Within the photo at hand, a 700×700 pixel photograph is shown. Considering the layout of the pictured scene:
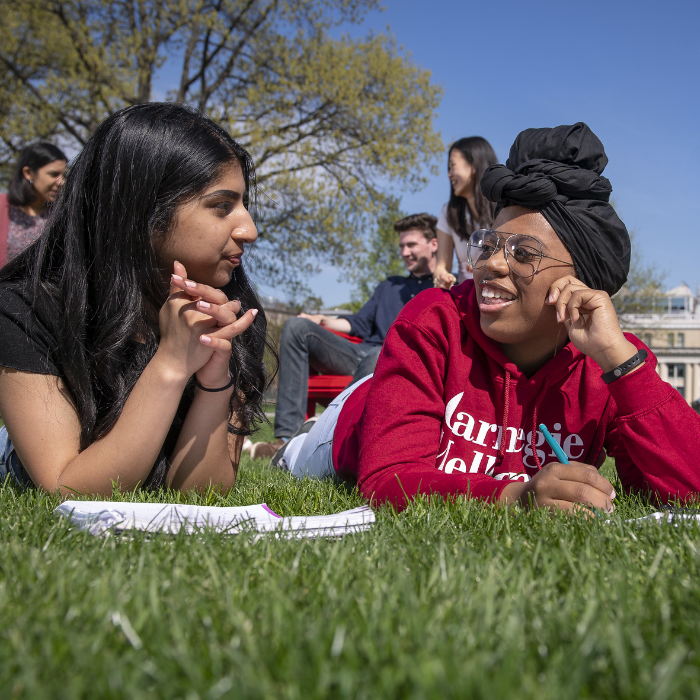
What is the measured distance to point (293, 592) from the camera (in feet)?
4.36

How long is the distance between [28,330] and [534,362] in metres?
1.98

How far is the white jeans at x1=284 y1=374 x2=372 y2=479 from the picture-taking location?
3.54m

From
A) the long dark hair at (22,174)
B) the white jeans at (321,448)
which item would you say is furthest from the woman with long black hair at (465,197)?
the long dark hair at (22,174)

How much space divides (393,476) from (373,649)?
1.38 m

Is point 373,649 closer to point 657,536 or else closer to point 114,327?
point 657,536

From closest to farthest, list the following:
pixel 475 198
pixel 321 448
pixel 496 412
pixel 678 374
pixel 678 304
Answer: pixel 496 412 → pixel 321 448 → pixel 475 198 → pixel 678 374 → pixel 678 304

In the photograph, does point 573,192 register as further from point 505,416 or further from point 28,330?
point 28,330

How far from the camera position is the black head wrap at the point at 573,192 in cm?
261

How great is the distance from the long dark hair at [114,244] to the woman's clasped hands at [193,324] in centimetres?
26

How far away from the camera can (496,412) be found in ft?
9.01

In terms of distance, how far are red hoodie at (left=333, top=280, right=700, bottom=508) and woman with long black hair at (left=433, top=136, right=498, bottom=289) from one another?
2914 mm

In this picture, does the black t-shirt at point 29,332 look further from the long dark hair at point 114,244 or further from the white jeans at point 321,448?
the white jeans at point 321,448

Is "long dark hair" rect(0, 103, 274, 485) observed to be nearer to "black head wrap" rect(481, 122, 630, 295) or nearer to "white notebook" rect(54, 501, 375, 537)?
"white notebook" rect(54, 501, 375, 537)

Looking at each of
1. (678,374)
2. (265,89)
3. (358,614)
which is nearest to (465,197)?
(358,614)
